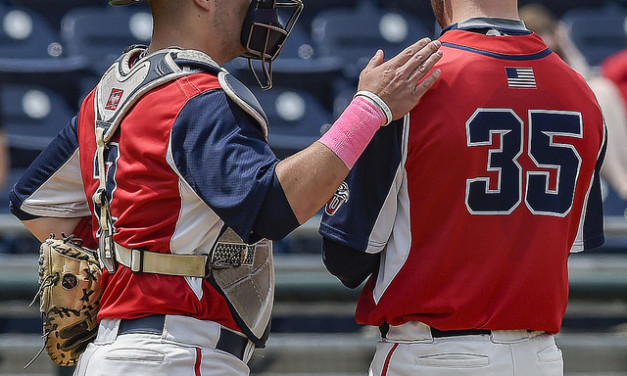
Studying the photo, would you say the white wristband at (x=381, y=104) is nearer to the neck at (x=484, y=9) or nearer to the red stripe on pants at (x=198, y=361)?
the neck at (x=484, y=9)

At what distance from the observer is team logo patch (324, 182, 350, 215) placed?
2.12 m

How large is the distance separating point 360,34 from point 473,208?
4224 millimetres

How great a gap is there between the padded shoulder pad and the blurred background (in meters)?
1.27

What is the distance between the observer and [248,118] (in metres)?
1.99

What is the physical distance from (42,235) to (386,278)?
0.94 meters

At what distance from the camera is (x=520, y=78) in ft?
6.98

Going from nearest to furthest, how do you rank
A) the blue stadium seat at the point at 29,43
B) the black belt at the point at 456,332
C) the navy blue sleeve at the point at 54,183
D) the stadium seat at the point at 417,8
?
the black belt at the point at 456,332
the navy blue sleeve at the point at 54,183
the blue stadium seat at the point at 29,43
the stadium seat at the point at 417,8

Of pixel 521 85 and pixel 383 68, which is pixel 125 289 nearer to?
pixel 383 68

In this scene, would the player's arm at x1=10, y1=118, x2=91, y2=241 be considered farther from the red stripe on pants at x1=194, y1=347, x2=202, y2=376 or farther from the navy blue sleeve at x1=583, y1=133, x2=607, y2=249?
the navy blue sleeve at x1=583, y1=133, x2=607, y2=249

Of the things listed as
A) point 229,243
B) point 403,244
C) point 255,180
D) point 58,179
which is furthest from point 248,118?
point 58,179

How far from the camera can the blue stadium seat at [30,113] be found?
5.49 m

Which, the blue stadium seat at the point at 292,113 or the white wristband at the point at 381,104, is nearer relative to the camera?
the white wristband at the point at 381,104

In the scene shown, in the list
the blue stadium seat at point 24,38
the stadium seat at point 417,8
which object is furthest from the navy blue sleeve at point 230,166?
the stadium seat at point 417,8

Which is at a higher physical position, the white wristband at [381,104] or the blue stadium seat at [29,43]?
the white wristband at [381,104]
